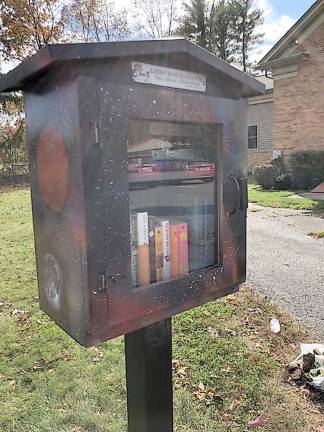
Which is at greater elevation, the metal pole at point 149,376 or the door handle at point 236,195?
the door handle at point 236,195

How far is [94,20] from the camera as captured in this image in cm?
2266

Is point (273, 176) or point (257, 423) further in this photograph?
point (273, 176)

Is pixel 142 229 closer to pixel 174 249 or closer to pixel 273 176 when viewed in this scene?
pixel 174 249

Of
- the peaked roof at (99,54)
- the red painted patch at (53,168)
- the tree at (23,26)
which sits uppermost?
the tree at (23,26)

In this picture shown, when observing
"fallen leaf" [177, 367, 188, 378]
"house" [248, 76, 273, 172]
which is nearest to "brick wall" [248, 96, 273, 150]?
"house" [248, 76, 273, 172]

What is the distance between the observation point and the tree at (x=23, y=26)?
18.8 m

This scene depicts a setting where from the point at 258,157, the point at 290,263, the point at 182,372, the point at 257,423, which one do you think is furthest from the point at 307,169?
the point at 257,423

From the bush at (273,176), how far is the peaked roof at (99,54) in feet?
39.2

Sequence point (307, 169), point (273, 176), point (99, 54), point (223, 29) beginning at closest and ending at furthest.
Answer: point (99, 54), point (307, 169), point (273, 176), point (223, 29)

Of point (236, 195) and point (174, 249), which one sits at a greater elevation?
point (236, 195)

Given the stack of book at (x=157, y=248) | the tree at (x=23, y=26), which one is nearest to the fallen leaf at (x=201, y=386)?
the stack of book at (x=157, y=248)

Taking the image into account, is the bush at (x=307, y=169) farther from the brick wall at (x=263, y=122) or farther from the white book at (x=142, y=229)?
the white book at (x=142, y=229)

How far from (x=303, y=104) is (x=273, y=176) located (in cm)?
256

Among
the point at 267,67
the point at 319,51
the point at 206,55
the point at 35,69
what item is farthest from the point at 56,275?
the point at 267,67
